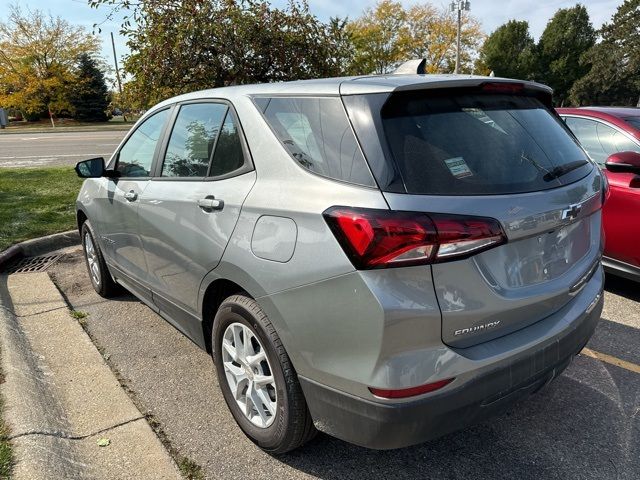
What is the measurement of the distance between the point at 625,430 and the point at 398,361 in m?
1.62

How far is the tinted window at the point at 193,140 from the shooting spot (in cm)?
269

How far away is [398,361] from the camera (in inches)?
67.9

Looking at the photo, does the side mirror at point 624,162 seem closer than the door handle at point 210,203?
No

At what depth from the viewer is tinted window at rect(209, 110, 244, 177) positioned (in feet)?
8.02

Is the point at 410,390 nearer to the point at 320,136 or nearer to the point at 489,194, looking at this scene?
the point at 489,194

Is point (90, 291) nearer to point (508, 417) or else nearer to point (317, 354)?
point (317, 354)

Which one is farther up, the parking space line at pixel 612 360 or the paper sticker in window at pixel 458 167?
the paper sticker in window at pixel 458 167

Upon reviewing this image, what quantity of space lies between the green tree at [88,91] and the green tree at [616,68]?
46059 mm

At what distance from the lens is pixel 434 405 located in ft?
5.77

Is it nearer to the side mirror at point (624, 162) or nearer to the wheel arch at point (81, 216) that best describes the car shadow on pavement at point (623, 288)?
the side mirror at point (624, 162)

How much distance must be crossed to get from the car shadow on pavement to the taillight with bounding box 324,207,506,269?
11.0 ft

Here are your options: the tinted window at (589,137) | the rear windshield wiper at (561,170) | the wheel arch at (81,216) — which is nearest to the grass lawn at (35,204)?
the wheel arch at (81,216)

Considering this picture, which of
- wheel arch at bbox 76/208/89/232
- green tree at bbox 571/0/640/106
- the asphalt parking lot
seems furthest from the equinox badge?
green tree at bbox 571/0/640/106

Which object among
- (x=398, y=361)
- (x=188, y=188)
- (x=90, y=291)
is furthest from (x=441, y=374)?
(x=90, y=291)
